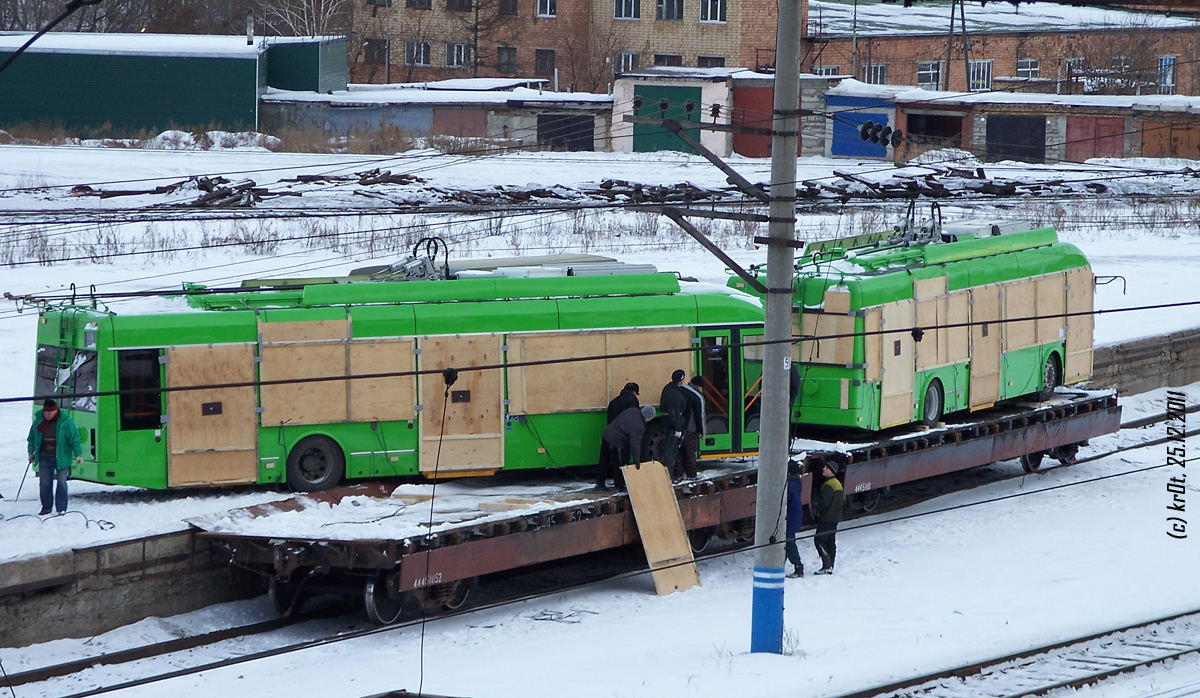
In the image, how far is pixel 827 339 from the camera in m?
20.4

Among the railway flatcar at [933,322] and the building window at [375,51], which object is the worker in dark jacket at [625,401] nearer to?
the railway flatcar at [933,322]

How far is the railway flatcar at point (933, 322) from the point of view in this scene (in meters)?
20.7

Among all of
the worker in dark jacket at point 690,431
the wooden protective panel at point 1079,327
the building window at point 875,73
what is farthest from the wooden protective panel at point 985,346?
the building window at point 875,73

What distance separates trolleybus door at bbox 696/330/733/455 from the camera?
19.8m

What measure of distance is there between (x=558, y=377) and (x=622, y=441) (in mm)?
1348

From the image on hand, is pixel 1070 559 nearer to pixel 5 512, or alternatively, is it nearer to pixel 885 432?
pixel 885 432

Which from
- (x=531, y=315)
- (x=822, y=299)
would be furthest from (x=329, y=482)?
(x=822, y=299)

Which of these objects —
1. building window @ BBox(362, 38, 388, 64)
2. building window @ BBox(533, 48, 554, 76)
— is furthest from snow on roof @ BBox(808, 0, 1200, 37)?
building window @ BBox(362, 38, 388, 64)

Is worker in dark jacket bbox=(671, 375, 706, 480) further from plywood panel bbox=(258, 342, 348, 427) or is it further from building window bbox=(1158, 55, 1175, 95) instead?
building window bbox=(1158, 55, 1175, 95)

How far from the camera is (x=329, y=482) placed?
18.0m

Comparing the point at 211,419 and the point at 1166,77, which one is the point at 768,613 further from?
the point at 1166,77

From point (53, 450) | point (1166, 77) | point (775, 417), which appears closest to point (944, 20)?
point (1166, 77)

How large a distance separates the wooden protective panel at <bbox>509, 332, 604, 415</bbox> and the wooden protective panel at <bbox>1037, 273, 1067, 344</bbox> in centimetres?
929

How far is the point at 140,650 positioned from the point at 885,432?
11882 mm
